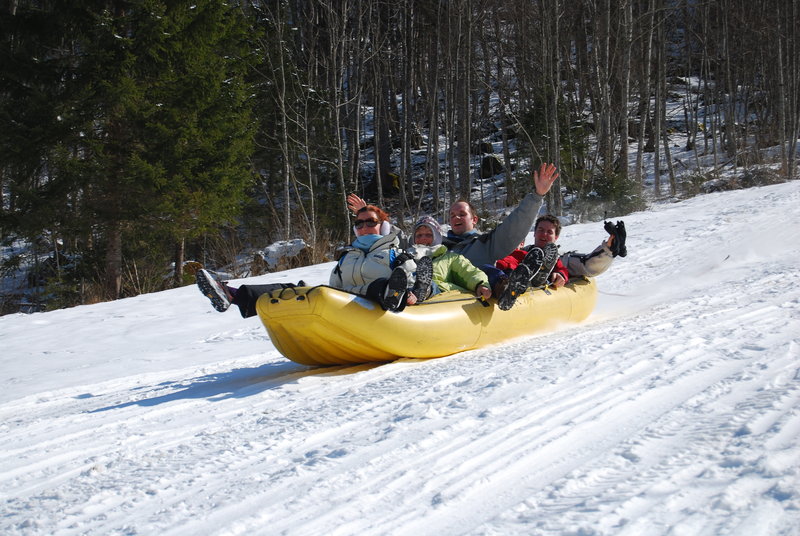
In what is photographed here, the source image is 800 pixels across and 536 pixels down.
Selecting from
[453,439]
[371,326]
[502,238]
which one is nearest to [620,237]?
[502,238]

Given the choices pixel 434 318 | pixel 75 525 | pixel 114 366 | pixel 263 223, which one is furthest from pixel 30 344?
pixel 263 223

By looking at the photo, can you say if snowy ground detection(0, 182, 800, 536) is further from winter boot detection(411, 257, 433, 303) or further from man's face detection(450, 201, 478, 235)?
man's face detection(450, 201, 478, 235)

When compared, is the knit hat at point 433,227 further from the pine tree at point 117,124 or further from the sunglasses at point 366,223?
the pine tree at point 117,124

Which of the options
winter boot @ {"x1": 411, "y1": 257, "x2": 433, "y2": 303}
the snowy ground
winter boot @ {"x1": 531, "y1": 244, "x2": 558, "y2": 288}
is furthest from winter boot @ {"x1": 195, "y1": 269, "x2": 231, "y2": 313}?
winter boot @ {"x1": 531, "y1": 244, "x2": 558, "y2": 288}

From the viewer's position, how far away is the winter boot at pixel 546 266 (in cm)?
502

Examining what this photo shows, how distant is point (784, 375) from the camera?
2889mm

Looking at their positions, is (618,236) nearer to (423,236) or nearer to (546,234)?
(546,234)

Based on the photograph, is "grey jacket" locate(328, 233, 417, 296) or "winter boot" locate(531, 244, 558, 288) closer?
"grey jacket" locate(328, 233, 417, 296)

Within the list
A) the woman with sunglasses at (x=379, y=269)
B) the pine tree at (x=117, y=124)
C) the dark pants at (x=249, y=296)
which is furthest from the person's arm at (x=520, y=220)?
the pine tree at (x=117, y=124)

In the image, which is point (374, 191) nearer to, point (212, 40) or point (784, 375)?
point (212, 40)

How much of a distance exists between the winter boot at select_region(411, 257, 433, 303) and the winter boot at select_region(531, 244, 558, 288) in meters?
1.02

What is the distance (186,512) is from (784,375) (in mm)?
2427

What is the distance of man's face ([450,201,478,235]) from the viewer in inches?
222

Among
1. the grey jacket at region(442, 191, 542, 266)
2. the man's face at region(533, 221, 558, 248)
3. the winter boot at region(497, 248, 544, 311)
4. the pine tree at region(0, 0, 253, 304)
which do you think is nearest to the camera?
the winter boot at region(497, 248, 544, 311)
